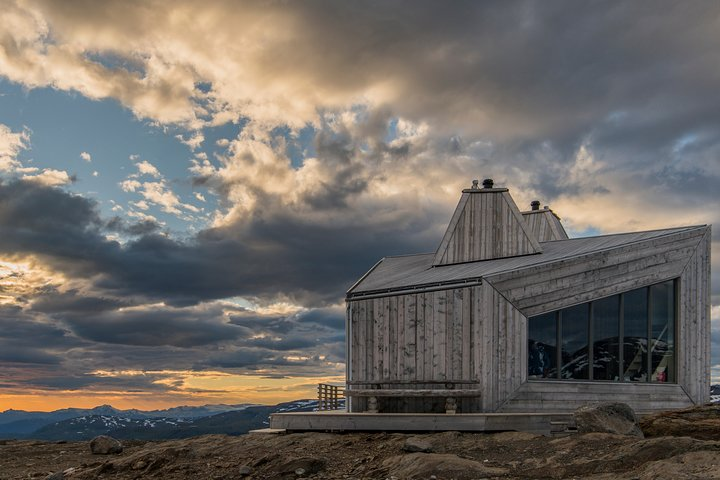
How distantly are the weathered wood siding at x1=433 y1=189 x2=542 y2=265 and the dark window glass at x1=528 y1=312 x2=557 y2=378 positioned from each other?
17.7ft

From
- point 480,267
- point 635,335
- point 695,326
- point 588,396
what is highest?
point 480,267

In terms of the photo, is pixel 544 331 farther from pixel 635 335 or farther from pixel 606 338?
pixel 635 335

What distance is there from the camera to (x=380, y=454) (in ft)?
58.1

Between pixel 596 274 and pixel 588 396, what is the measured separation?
4.15 m

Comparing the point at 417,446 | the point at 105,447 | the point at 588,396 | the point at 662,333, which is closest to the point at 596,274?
the point at 662,333

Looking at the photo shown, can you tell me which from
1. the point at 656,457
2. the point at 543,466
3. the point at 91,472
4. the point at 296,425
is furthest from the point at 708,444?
the point at 91,472

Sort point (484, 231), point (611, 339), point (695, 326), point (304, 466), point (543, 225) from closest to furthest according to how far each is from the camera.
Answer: point (304, 466) < point (611, 339) < point (695, 326) < point (484, 231) < point (543, 225)

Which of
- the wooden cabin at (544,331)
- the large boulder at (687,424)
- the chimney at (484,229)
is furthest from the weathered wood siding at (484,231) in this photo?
the large boulder at (687,424)

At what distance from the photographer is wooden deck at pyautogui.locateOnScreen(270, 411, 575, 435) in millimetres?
19688

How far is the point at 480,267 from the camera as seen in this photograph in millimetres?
25422

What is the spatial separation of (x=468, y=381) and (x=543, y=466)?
685 cm

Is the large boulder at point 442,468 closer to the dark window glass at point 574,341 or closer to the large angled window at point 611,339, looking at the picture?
the large angled window at point 611,339

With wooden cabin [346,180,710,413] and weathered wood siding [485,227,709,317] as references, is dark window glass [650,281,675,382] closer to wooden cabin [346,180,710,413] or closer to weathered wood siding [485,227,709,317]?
wooden cabin [346,180,710,413]

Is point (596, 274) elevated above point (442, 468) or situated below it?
above
